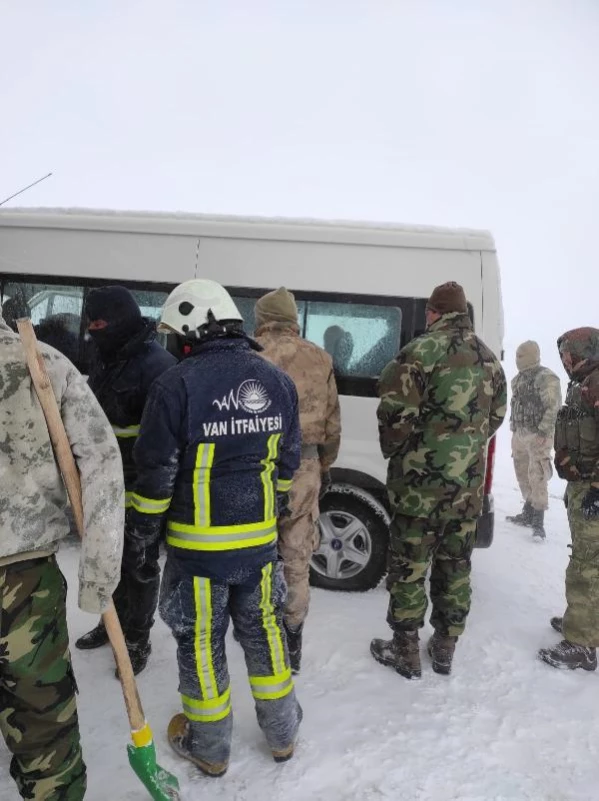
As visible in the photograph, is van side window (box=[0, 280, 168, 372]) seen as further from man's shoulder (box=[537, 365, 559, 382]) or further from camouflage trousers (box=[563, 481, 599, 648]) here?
man's shoulder (box=[537, 365, 559, 382])

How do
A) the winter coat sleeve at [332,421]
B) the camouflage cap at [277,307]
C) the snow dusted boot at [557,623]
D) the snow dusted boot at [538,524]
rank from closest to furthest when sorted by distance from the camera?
the camouflage cap at [277,307] < the winter coat sleeve at [332,421] < the snow dusted boot at [557,623] < the snow dusted boot at [538,524]

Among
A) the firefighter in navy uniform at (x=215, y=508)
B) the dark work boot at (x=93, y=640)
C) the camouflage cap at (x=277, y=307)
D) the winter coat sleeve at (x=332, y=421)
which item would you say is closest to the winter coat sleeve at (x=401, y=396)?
the winter coat sleeve at (x=332, y=421)

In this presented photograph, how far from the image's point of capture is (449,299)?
113 inches

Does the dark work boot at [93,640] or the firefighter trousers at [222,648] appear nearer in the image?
the firefighter trousers at [222,648]

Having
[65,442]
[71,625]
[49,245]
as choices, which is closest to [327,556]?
[71,625]

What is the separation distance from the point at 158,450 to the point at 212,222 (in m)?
2.56

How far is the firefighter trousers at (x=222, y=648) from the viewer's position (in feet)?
6.72

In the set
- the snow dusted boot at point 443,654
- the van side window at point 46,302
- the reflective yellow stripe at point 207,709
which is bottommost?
the snow dusted boot at point 443,654

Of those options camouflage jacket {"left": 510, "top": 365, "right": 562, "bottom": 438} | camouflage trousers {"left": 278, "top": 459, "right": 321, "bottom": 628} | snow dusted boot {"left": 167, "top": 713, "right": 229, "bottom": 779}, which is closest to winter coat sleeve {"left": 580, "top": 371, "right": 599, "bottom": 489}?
camouflage trousers {"left": 278, "top": 459, "right": 321, "bottom": 628}

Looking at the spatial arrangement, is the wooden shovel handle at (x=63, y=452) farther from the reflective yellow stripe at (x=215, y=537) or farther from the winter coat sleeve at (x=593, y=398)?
the winter coat sleeve at (x=593, y=398)

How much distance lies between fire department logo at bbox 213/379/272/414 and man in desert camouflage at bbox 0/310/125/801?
17.2 inches

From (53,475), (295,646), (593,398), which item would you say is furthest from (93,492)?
(593,398)

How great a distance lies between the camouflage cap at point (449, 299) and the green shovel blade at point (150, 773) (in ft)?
7.94

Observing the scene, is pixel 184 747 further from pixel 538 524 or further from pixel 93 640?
pixel 538 524
